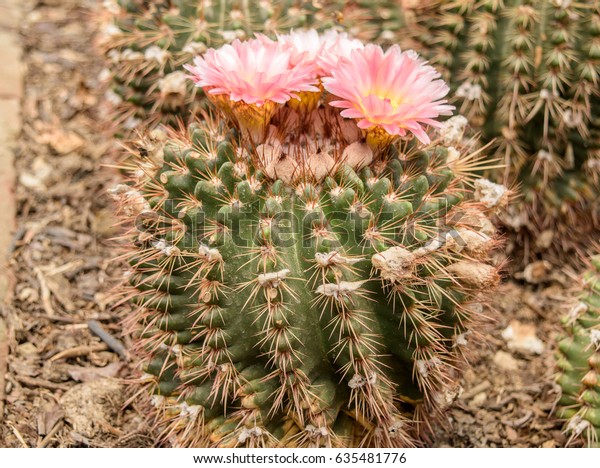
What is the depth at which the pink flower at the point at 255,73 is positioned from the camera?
205 cm

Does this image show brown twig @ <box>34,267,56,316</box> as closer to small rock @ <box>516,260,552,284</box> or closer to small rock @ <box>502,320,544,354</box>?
small rock @ <box>502,320,544,354</box>

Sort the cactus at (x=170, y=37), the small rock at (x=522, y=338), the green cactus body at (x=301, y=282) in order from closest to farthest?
1. the green cactus body at (x=301, y=282)
2. the cactus at (x=170, y=37)
3. the small rock at (x=522, y=338)

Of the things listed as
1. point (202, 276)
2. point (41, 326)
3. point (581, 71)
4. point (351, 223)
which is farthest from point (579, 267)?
point (41, 326)

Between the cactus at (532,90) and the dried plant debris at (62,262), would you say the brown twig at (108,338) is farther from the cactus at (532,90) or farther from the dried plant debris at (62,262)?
the cactus at (532,90)

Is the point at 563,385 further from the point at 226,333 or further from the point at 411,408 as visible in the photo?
the point at 226,333

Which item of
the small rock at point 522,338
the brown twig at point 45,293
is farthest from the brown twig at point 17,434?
the small rock at point 522,338

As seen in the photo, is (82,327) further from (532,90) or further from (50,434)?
(532,90)

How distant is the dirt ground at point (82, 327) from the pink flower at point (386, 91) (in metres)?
0.67

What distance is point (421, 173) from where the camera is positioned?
2164 mm

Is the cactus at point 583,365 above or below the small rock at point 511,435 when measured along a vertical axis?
above

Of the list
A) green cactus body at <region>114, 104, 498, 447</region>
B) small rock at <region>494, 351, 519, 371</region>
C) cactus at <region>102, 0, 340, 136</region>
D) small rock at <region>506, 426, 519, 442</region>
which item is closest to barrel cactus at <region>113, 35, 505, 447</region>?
green cactus body at <region>114, 104, 498, 447</region>

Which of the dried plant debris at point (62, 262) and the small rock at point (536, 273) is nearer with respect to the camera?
the dried plant debris at point (62, 262)

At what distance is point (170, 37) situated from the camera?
2.85 m

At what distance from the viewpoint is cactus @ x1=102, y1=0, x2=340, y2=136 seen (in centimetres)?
280
